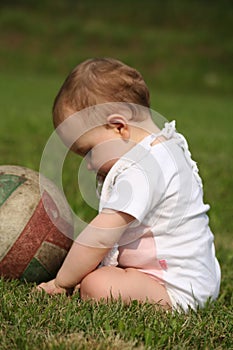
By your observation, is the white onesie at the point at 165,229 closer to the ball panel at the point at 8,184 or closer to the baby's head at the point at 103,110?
the baby's head at the point at 103,110

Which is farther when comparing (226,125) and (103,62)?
(226,125)

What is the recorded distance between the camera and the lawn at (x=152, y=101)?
312 centimetres

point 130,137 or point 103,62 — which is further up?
point 103,62

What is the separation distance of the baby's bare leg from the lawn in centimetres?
14

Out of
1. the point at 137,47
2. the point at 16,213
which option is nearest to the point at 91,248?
the point at 16,213

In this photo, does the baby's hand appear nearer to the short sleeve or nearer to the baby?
the baby

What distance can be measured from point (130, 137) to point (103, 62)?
48 cm

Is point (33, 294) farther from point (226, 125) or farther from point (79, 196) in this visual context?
point (226, 125)

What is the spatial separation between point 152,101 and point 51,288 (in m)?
22.8

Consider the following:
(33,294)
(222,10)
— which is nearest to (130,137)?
(33,294)


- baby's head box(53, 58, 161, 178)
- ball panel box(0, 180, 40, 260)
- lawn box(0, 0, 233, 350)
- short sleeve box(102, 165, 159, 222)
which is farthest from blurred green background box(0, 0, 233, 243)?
short sleeve box(102, 165, 159, 222)

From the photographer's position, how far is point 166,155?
394 centimetres

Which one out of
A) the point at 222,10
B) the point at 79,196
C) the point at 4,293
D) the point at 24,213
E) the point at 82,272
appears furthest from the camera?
the point at 222,10

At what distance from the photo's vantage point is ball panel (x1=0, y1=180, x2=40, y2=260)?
4.06 metres
